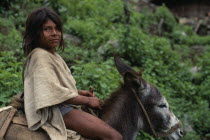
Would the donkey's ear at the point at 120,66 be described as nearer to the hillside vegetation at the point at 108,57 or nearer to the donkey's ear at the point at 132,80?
the donkey's ear at the point at 132,80

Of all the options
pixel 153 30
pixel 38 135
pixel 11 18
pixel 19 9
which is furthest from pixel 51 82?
pixel 153 30

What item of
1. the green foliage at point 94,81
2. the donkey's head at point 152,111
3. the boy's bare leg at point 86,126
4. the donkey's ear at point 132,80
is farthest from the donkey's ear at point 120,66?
Result: the green foliage at point 94,81

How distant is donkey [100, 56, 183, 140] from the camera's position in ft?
9.59

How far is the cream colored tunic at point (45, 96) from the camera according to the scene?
7.73 ft

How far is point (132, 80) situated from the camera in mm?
2871

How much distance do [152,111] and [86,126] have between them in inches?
34.9

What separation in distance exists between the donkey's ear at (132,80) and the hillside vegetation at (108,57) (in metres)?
1.77

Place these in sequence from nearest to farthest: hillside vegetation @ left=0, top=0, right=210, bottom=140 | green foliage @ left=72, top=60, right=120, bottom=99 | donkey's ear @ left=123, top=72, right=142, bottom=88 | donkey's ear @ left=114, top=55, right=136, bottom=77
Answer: donkey's ear @ left=123, top=72, right=142, bottom=88 < donkey's ear @ left=114, top=55, right=136, bottom=77 < green foliage @ left=72, top=60, right=120, bottom=99 < hillside vegetation @ left=0, top=0, right=210, bottom=140

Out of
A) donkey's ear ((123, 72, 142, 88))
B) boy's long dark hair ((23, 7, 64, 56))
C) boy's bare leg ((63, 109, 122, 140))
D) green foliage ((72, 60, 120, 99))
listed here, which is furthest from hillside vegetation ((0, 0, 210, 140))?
donkey's ear ((123, 72, 142, 88))

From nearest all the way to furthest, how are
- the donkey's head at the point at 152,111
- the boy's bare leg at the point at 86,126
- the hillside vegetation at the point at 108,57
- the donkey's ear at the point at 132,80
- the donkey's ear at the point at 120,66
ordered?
the boy's bare leg at the point at 86,126 → the donkey's ear at the point at 132,80 → the donkey's head at the point at 152,111 → the donkey's ear at the point at 120,66 → the hillside vegetation at the point at 108,57

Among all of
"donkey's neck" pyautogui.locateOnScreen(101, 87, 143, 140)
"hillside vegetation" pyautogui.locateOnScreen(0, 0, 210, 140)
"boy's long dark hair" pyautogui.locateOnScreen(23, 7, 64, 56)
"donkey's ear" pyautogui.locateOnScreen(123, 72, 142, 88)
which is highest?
"boy's long dark hair" pyautogui.locateOnScreen(23, 7, 64, 56)

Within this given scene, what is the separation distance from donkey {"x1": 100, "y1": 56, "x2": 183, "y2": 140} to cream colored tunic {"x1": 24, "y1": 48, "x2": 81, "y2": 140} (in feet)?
1.94

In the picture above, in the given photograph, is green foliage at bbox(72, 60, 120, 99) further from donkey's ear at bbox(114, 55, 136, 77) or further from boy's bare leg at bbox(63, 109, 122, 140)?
boy's bare leg at bbox(63, 109, 122, 140)

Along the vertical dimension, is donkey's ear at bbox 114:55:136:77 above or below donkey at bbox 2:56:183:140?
above
